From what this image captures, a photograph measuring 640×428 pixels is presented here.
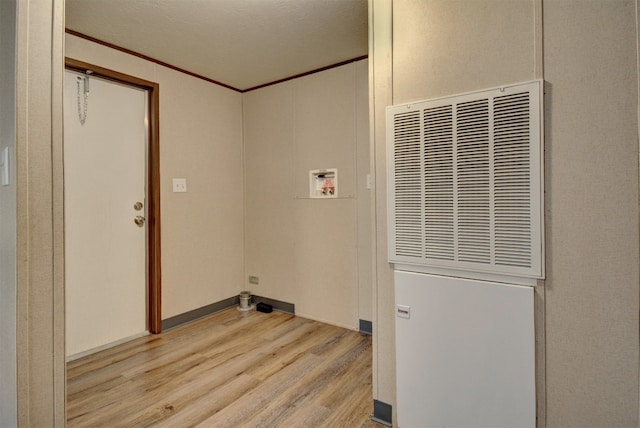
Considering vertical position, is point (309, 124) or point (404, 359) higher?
point (309, 124)

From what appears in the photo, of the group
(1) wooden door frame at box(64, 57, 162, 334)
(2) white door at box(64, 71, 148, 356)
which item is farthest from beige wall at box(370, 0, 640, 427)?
(2) white door at box(64, 71, 148, 356)

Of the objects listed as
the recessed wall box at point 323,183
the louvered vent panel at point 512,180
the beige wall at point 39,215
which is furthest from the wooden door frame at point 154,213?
the louvered vent panel at point 512,180

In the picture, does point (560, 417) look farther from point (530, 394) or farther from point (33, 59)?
point (33, 59)

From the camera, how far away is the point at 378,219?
5.71ft

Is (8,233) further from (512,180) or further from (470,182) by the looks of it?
(512,180)

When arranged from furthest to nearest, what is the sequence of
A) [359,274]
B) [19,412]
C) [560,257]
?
[359,274] < [560,257] < [19,412]

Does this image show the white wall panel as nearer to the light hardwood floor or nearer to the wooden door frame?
the light hardwood floor

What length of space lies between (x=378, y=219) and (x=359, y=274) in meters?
1.35

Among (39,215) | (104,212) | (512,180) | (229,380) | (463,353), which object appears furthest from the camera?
(104,212)

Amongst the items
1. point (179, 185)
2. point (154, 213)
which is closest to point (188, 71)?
point (179, 185)

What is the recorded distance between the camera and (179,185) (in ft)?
10.2

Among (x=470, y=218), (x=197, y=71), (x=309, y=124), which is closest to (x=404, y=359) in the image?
(x=470, y=218)

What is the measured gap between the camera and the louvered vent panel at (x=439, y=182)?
1492 millimetres

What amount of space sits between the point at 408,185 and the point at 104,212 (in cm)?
240
